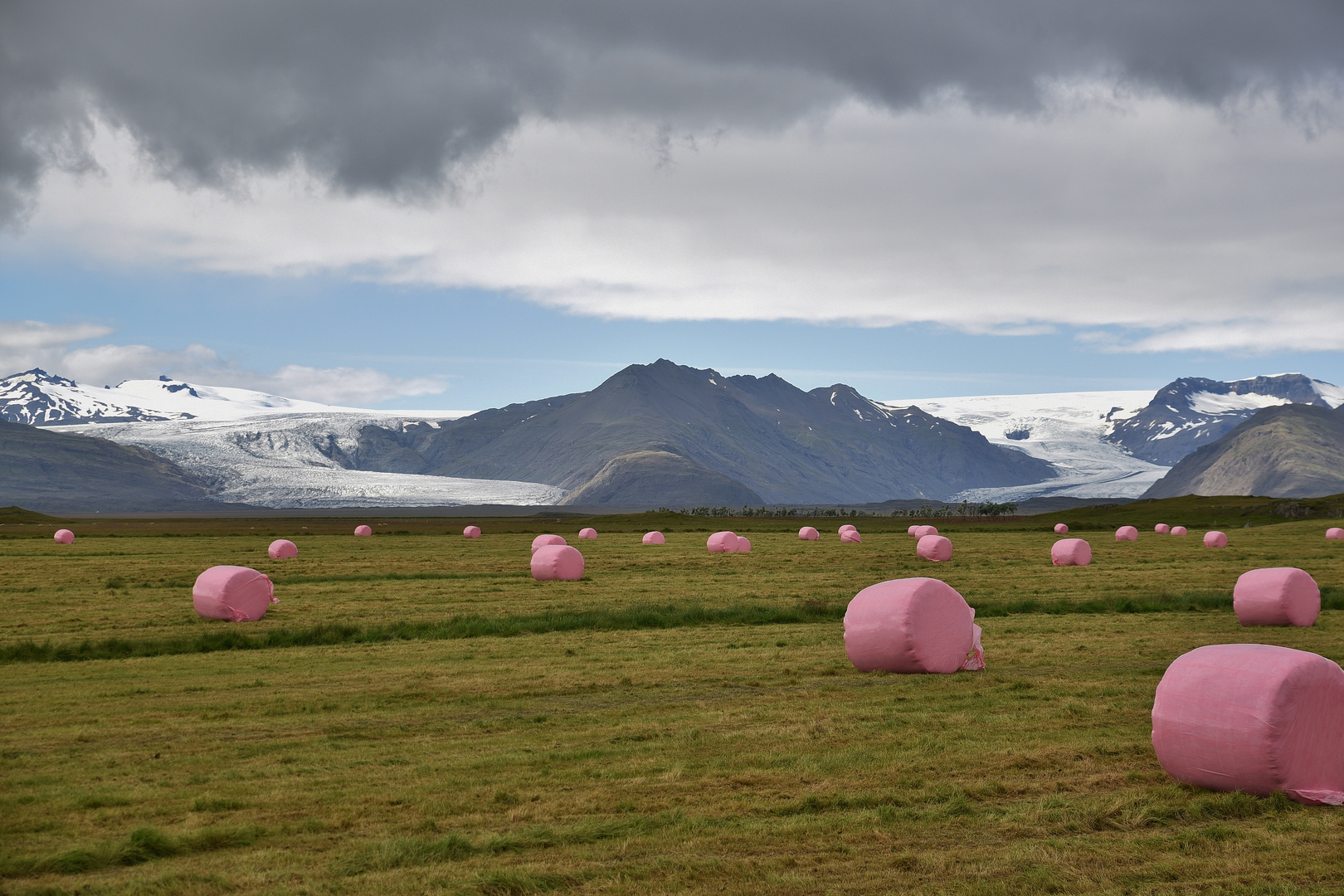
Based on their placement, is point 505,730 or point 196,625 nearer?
point 505,730

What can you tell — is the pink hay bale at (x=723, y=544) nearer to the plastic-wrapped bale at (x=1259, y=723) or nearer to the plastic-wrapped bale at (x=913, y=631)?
the plastic-wrapped bale at (x=913, y=631)

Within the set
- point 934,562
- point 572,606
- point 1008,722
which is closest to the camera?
point 1008,722

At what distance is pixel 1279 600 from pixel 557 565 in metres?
24.7

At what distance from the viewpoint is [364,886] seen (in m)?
8.61

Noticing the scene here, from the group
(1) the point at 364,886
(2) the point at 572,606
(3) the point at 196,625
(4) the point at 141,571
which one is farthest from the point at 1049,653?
(4) the point at 141,571

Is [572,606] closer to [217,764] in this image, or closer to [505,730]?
[505,730]

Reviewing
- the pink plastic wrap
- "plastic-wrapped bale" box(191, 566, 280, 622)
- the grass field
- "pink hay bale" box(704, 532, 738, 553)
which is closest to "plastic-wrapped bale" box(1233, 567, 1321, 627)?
the grass field

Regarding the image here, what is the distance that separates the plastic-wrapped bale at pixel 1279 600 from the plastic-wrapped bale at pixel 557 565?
2362cm

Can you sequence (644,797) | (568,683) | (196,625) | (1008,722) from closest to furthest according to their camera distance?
1. (644,797)
2. (1008,722)
3. (568,683)
4. (196,625)

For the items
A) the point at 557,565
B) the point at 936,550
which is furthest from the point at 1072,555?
the point at 557,565

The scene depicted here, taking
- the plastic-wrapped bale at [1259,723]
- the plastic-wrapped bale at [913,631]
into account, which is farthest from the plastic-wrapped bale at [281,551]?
A: the plastic-wrapped bale at [1259,723]

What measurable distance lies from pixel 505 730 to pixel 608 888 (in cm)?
658

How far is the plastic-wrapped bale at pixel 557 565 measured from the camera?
40125 millimetres

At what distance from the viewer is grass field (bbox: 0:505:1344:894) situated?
29.8 ft
